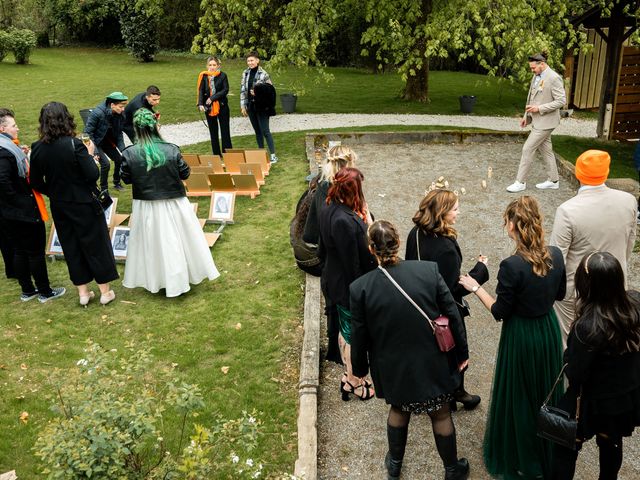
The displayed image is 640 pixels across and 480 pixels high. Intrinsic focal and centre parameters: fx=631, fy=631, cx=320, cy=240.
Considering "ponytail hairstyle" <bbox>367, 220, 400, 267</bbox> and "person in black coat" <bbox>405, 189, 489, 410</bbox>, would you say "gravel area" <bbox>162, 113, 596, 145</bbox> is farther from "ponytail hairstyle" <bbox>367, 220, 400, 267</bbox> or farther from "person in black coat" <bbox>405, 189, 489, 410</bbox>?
"ponytail hairstyle" <bbox>367, 220, 400, 267</bbox>

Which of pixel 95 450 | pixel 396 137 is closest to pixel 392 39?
pixel 396 137

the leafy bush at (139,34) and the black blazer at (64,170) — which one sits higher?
the leafy bush at (139,34)

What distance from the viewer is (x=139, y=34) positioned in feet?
95.5

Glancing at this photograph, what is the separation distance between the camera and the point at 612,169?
12.6 m

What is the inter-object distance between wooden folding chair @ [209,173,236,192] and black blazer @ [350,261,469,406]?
6391 mm

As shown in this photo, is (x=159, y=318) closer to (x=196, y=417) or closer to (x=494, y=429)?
(x=196, y=417)

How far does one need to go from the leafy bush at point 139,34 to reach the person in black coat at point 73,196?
24.1 meters

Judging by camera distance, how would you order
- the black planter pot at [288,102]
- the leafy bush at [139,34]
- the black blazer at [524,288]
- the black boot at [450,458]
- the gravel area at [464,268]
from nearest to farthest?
the black blazer at [524,288], the black boot at [450,458], the gravel area at [464,268], the black planter pot at [288,102], the leafy bush at [139,34]

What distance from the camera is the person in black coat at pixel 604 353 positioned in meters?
3.56

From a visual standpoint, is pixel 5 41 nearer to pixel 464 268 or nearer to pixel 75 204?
pixel 75 204

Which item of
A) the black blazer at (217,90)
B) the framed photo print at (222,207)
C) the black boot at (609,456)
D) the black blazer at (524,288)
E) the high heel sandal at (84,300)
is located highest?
the black blazer at (217,90)

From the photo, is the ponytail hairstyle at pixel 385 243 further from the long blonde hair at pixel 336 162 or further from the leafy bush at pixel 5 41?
the leafy bush at pixel 5 41

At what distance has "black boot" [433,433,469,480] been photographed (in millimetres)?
4281

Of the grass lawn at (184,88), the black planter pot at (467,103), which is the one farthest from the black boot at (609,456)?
the black planter pot at (467,103)
